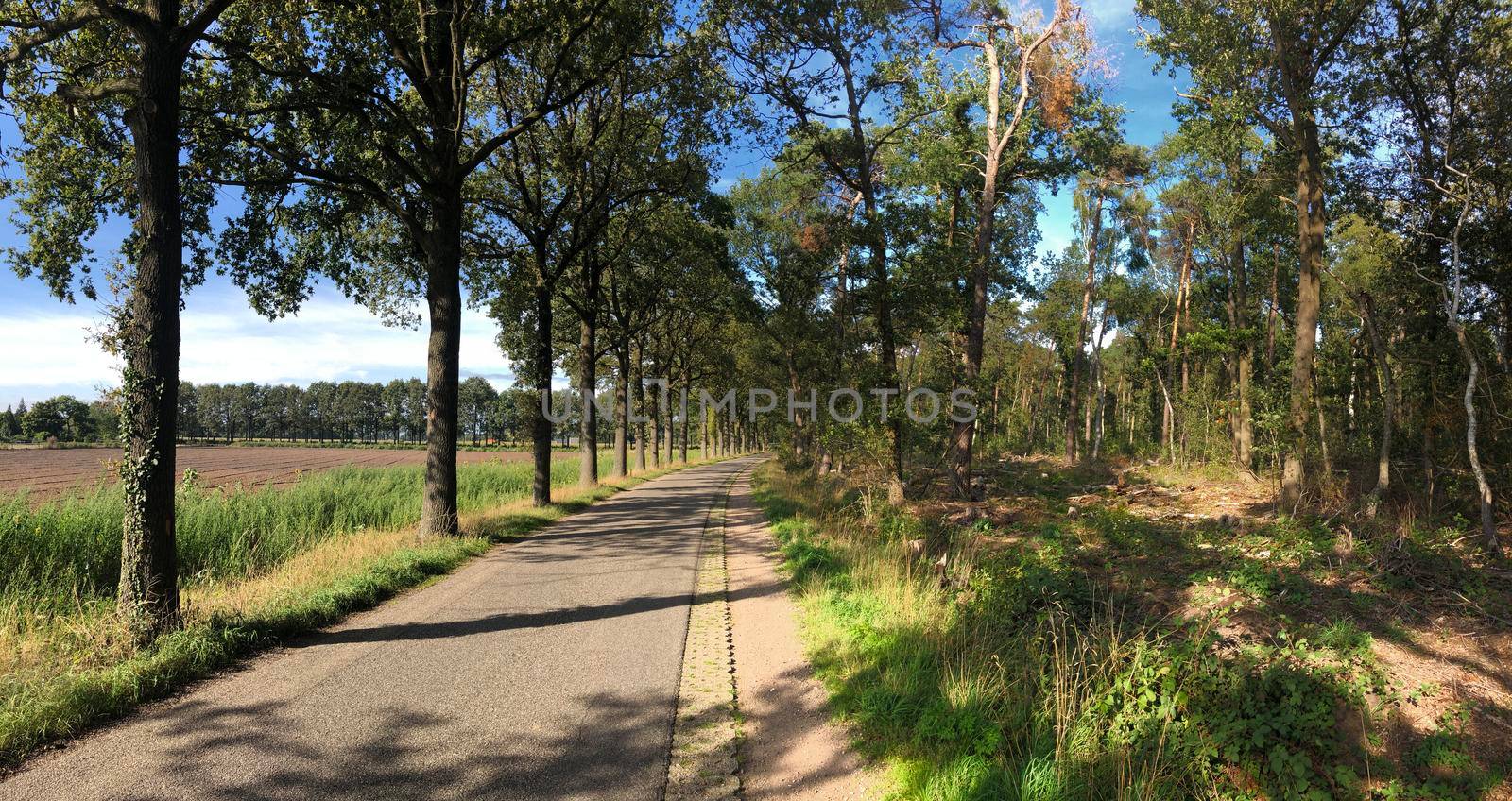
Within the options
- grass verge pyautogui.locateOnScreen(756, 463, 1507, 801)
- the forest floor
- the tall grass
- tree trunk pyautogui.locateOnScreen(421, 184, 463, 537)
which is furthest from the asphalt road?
the forest floor

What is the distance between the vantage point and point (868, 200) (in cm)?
1446

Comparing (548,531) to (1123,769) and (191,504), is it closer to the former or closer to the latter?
(191,504)

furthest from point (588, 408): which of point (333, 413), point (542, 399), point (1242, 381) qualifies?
point (333, 413)

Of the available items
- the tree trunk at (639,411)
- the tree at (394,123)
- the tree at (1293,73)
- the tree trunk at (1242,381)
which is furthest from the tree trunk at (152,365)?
the tree trunk at (639,411)

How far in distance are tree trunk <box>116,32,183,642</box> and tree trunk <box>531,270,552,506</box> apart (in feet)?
31.7

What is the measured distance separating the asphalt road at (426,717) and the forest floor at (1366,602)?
13.4 ft

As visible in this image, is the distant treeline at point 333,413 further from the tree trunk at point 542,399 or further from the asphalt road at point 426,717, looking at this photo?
the asphalt road at point 426,717

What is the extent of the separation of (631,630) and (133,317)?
A: 4863 millimetres

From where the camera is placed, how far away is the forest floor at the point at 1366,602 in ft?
13.6

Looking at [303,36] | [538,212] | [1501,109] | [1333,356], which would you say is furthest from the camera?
[538,212]

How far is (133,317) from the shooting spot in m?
5.20

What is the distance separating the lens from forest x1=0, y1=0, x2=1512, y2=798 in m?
6.59

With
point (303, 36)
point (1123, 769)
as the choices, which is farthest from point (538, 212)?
point (1123, 769)

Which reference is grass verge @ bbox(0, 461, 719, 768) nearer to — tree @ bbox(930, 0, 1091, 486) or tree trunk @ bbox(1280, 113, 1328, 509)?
tree @ bbox(930, 0, 1091, 486)
